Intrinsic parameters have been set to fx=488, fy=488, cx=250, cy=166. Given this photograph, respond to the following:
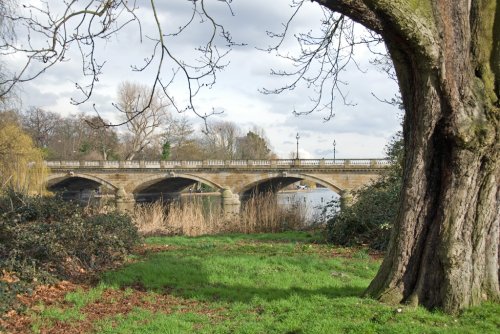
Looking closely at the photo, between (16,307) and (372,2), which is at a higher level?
(372,2)

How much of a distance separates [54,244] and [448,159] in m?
5.38

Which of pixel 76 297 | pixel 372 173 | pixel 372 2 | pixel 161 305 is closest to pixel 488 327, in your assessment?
pixel 372 2

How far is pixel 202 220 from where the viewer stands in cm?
1483

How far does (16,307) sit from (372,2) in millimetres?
4729

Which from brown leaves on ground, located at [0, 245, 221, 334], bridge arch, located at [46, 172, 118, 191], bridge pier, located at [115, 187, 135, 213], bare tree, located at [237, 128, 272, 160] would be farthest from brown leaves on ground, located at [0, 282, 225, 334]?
bare tree, located at [237, 128, 272, 160]

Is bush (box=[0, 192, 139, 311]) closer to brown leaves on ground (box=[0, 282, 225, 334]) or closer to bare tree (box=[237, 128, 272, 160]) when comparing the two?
brown leaves on ground (box=[0, 282, 225, 334])

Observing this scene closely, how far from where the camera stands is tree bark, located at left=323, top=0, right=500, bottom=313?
15.4 feet

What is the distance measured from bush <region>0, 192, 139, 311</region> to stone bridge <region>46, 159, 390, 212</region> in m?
24.7

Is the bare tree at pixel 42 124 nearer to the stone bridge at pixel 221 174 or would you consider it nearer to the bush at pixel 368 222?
the stone bridge at pixel 221 174

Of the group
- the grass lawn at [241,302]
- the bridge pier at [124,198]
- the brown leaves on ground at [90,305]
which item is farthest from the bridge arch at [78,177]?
the brown leaves on ground at [90,305]

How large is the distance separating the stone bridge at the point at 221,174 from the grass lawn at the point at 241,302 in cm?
2595

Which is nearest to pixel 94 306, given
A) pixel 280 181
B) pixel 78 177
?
pixel 280 181

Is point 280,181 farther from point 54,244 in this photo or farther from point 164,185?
point 54,244

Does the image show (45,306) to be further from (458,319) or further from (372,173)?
(372,173)
